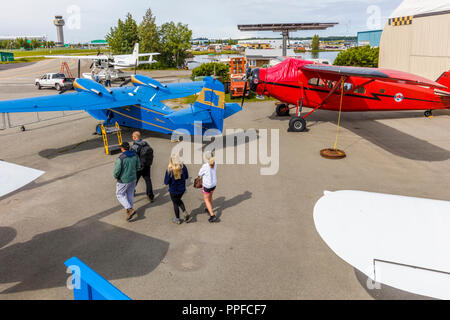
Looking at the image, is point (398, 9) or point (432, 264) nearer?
point (432, 264)

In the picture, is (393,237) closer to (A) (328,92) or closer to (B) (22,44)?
(A) (328,92)

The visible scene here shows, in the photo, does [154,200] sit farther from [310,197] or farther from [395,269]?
[395,269]

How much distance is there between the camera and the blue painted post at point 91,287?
276 centimetres

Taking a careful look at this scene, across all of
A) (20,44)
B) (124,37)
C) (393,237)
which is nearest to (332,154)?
(393,237)

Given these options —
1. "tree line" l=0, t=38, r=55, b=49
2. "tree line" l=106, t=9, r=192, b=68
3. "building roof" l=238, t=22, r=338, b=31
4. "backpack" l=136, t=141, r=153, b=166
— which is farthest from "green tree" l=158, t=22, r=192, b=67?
"tree line" l=0, t=38, r=55, b=49

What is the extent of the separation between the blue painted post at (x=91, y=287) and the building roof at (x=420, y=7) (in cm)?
2382

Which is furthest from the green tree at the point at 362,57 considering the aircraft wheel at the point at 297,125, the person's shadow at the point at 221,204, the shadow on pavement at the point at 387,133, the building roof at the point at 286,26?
the person's shadow at the point at 221,204

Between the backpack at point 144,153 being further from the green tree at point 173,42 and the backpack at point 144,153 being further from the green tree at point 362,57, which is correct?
the green tree at point 173,42

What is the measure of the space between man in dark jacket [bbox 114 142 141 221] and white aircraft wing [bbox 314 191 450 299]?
430cm

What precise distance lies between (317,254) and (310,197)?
8.54 feet

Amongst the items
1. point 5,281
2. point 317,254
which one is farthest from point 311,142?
point 5,281

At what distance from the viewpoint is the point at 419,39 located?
2144 cm

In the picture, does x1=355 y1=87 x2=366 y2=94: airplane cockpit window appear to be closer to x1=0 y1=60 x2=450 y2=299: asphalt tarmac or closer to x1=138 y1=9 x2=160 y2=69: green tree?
x1=0 y1=60 x2=450 y2=299: asphalt tarmac

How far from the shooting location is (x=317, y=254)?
6.04m
